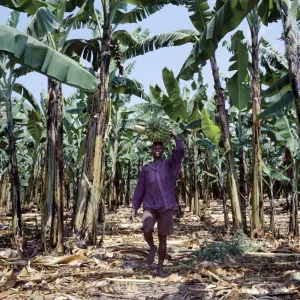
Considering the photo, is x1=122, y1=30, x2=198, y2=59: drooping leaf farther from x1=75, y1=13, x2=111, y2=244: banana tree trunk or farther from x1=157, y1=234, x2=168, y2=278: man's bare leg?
x1=157, y1=234, x2=168, y2=278: man's bare leg

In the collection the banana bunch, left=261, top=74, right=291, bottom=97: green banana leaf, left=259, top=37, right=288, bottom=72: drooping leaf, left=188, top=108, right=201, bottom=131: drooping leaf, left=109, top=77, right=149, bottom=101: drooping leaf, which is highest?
left=259, top=37, right=288, bottom=72: drooping leaf

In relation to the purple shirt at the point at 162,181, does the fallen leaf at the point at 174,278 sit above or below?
below

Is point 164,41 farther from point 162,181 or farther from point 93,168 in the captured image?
point 162,181

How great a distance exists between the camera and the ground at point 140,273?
14.8 feet

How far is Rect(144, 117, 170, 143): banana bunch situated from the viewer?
5.43 meters

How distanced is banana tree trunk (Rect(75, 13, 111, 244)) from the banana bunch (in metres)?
2.30

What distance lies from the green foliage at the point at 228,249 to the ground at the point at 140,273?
7 cm

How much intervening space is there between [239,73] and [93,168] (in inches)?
145

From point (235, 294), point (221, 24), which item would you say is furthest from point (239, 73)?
point (235, 294)

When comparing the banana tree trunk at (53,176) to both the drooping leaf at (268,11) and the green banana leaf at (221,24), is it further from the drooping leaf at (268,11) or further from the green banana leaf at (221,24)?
the drooping leaf at (268,11)

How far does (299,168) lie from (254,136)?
5.83 feet

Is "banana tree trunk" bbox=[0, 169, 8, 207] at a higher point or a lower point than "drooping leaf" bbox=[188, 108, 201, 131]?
lower

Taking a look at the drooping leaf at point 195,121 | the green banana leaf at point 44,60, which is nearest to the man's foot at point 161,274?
the green banana leaf at point 44,60

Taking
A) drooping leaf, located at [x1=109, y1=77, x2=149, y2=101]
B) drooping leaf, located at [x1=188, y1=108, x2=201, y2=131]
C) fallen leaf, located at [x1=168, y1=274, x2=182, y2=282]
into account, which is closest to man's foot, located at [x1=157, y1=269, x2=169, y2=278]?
fallen leaf, located at [x1=168, y1=274, x2=182, y2=282]
